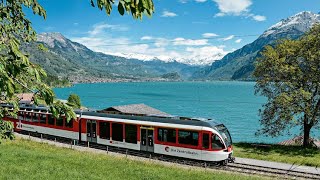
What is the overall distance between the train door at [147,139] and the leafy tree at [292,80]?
13.0 meters

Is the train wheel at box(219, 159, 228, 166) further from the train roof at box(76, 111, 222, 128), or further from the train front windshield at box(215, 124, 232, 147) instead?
the train roof at box(76, 111, 222, 128)

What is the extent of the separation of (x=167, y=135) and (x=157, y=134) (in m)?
0.89

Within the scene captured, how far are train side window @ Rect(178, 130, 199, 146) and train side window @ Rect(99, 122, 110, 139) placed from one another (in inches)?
283

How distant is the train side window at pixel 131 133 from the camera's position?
89.1 ft

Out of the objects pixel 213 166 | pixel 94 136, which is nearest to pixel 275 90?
pixel 213 166

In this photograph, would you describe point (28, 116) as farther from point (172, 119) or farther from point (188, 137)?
point (188, 137)

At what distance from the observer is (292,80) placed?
3328 cm

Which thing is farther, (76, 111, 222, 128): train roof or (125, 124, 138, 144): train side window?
(125, 124, 138, 144): train side window

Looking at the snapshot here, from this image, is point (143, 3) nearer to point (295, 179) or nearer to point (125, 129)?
point (295, 179)

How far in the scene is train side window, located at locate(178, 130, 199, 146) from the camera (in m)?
24.1

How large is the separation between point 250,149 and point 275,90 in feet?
21.0

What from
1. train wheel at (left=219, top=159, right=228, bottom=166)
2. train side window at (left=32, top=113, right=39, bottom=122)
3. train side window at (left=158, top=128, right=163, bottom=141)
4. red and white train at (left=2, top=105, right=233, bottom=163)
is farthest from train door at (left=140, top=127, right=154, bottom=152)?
train side window at (left=32, top=113, right=39, bottom=122)

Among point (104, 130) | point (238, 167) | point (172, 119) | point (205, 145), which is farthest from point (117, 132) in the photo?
point (238, 167)

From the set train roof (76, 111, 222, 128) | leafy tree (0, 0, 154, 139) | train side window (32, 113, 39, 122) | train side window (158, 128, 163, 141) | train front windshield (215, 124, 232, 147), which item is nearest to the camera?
leafy tree (0, 0, 154, 139)
